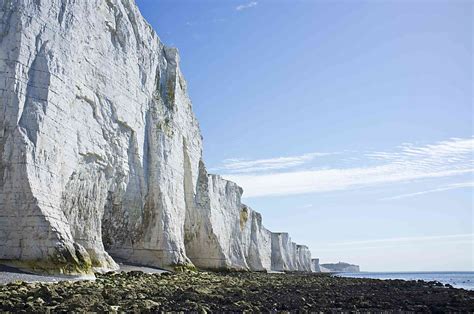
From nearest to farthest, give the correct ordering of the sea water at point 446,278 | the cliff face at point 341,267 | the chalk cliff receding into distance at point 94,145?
1. the chalk cliff receding into distance at point 94,145
2. the sea water at point 446,278
3. the cliff face at point 341,267

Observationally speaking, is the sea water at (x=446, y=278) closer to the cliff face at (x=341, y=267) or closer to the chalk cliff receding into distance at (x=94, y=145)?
the chalk cliff receding into distance at (x=94, y=145)

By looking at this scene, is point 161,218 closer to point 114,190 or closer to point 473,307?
point 114,190

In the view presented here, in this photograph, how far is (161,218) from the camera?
68.1 ft

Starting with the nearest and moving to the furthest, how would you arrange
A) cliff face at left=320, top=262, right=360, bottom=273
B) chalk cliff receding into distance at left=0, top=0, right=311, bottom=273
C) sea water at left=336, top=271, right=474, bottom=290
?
chalk cliff receding into distance at left=0, top=0, right=311, bottom=273, sea water at left=336, top=271, right=474, bottom=290, cliff face at left=320, top=262, right=360, bottom=273

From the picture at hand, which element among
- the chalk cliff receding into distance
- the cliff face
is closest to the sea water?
the chalk cliff receding into distance

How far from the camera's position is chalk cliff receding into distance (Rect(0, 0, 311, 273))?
39.7ft

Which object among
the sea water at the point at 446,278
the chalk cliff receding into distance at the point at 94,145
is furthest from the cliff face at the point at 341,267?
the chalk cliff receding into distance at the point at 94,145

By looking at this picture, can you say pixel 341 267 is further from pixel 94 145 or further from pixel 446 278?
pixel 94 145

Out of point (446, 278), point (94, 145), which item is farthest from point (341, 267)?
point (94, 145)

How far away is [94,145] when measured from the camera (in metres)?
16.8

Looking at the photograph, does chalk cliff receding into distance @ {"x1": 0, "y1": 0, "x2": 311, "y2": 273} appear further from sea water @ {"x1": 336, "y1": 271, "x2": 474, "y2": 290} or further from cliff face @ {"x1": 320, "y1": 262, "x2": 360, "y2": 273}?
cliff face @ {"x1": 320, "y1": 262, "x2": 360, "y2": 273}

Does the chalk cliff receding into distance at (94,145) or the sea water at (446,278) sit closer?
the chalk cliff receding into distance at (94,145)

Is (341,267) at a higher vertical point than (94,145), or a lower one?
lower

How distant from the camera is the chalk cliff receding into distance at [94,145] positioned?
12094 millimetres
